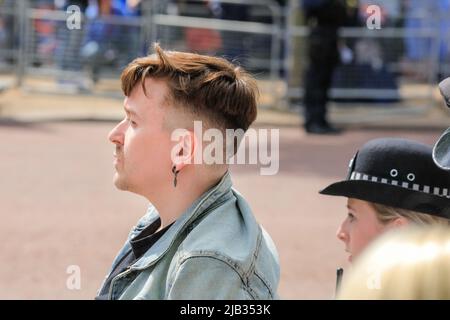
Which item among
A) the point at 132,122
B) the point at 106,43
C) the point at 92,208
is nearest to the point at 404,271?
the point at 132,122

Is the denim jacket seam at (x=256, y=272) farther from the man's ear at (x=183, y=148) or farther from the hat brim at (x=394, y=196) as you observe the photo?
the hat brim at (x=394, y=196)

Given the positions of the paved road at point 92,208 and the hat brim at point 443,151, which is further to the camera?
the paved road at point 92,208

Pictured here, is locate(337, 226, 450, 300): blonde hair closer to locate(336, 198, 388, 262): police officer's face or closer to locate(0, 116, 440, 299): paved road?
locate(336, 198, 388, 262): police officer's face

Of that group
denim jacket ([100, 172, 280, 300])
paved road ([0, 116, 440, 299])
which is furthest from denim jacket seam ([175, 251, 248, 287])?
paved road ([0, 116, 440, 299])

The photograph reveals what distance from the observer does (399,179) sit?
2738 mm

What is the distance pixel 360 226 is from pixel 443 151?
0.55 m

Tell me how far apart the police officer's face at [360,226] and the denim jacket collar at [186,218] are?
1.30 feet

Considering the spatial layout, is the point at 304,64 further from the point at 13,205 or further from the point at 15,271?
the point at 15,271

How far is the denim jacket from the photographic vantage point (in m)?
2.33

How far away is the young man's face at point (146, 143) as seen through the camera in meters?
2.60

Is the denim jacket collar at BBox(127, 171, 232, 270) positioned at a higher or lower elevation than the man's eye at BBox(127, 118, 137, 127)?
lower

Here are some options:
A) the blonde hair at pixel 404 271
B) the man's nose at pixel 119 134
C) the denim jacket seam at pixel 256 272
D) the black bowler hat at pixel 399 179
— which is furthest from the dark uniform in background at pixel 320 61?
the blonde hair at pixel 404 271

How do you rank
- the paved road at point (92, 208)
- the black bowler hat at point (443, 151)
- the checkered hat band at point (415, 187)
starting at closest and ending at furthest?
the black bowler hat at point (443, 151) → the checkered hat band at point (415, 187) → the paved road at point (92, 208)
